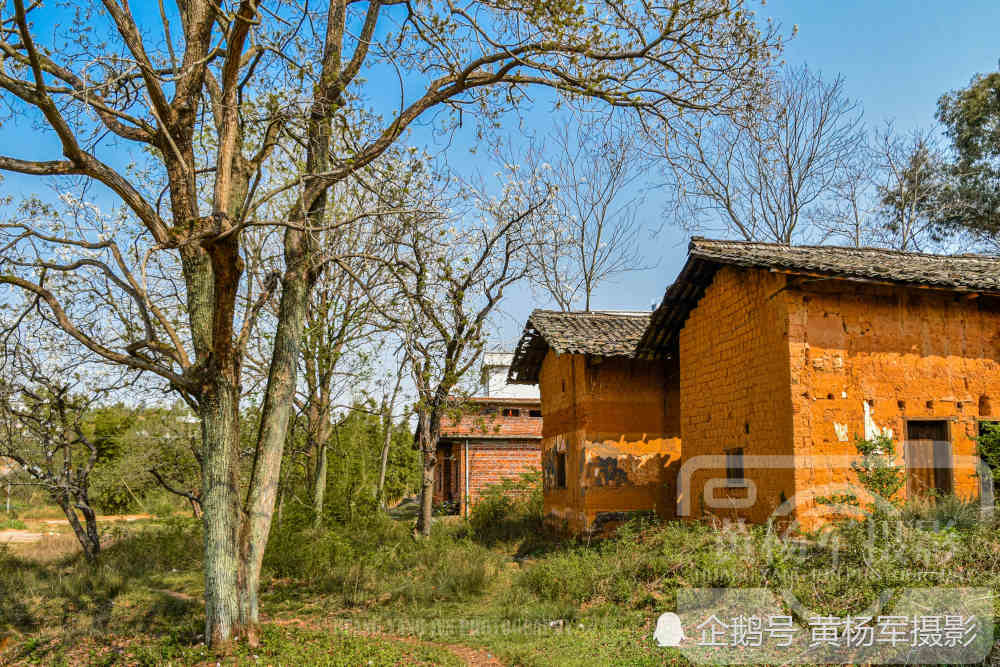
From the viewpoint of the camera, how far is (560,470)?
17.2 m

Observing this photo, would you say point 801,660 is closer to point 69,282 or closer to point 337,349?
point 69,282

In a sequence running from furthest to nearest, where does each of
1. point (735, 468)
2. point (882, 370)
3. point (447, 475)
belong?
point (447, 475), point (735, 468), point (882, 370)

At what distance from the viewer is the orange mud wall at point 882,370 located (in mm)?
9797

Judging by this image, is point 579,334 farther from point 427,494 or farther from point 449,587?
point 449,587

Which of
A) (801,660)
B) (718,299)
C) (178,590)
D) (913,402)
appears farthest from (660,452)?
(178,590)

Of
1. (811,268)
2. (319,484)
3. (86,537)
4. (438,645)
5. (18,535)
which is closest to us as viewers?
(438,645)

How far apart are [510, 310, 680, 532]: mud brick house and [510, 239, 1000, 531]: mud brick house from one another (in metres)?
2.20

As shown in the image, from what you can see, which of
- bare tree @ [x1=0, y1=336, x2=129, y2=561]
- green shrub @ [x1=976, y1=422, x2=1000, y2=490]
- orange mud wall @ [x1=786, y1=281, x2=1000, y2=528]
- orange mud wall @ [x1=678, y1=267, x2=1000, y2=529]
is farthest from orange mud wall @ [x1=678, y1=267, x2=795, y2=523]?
bare tree @ [x1=0, y1=336, x2=129, y2=561]

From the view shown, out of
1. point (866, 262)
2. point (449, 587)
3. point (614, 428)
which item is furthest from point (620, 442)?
point (866, 262)

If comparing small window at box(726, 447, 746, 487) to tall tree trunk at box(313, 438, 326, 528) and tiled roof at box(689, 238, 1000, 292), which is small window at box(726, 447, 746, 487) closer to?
tiled roof at box(689, 238, 1000, 292)

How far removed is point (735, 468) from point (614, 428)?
4088 mm

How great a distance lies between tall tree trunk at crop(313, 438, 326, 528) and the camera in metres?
14.6

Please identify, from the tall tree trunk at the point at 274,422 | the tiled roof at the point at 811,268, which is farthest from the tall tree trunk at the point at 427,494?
the tall tree trunk at the point at 274,422

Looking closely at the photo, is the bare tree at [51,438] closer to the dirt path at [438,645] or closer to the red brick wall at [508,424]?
the dirt path at [438,645]
